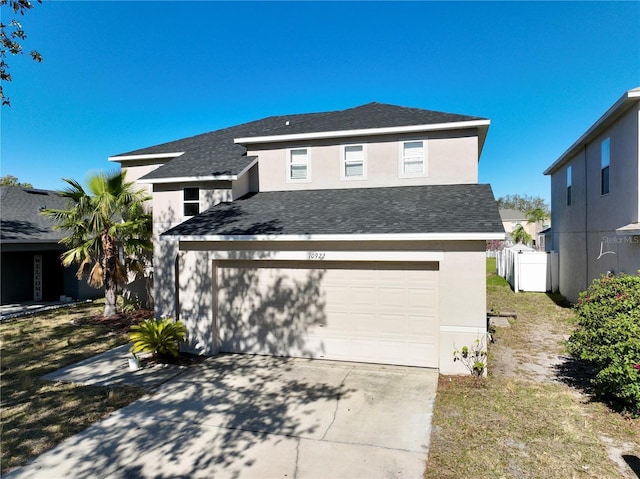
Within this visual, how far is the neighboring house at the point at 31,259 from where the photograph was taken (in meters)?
15.6

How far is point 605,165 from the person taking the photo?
11539 mm

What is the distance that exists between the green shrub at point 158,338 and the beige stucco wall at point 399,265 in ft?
1.89

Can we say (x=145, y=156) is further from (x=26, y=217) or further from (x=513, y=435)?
(x=513, y=435)

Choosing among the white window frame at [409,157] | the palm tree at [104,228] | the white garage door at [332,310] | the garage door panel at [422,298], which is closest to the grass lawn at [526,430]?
the white garage door at [332,310]

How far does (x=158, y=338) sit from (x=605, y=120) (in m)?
14.0

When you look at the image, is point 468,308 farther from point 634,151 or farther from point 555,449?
point 634,151

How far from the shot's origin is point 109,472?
4.64 meters

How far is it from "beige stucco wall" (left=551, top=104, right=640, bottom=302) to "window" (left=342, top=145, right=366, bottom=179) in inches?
279

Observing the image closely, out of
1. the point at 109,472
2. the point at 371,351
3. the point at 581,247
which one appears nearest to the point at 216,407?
the point at 109,472

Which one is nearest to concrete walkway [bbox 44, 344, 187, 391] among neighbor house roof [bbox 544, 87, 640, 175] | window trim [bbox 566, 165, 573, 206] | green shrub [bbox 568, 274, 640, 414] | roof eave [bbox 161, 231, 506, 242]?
roof eave [bbox 161, 231, 506, 242]

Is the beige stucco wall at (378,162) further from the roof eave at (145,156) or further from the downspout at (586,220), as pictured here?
the downspout at (586,220)

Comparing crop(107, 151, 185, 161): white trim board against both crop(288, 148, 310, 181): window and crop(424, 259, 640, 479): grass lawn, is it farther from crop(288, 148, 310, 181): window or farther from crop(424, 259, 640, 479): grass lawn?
crop(424, 259, 640, 479): grass lawn

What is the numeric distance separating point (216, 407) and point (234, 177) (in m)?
6.40

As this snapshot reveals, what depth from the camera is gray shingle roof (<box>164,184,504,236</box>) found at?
796 centimetres
